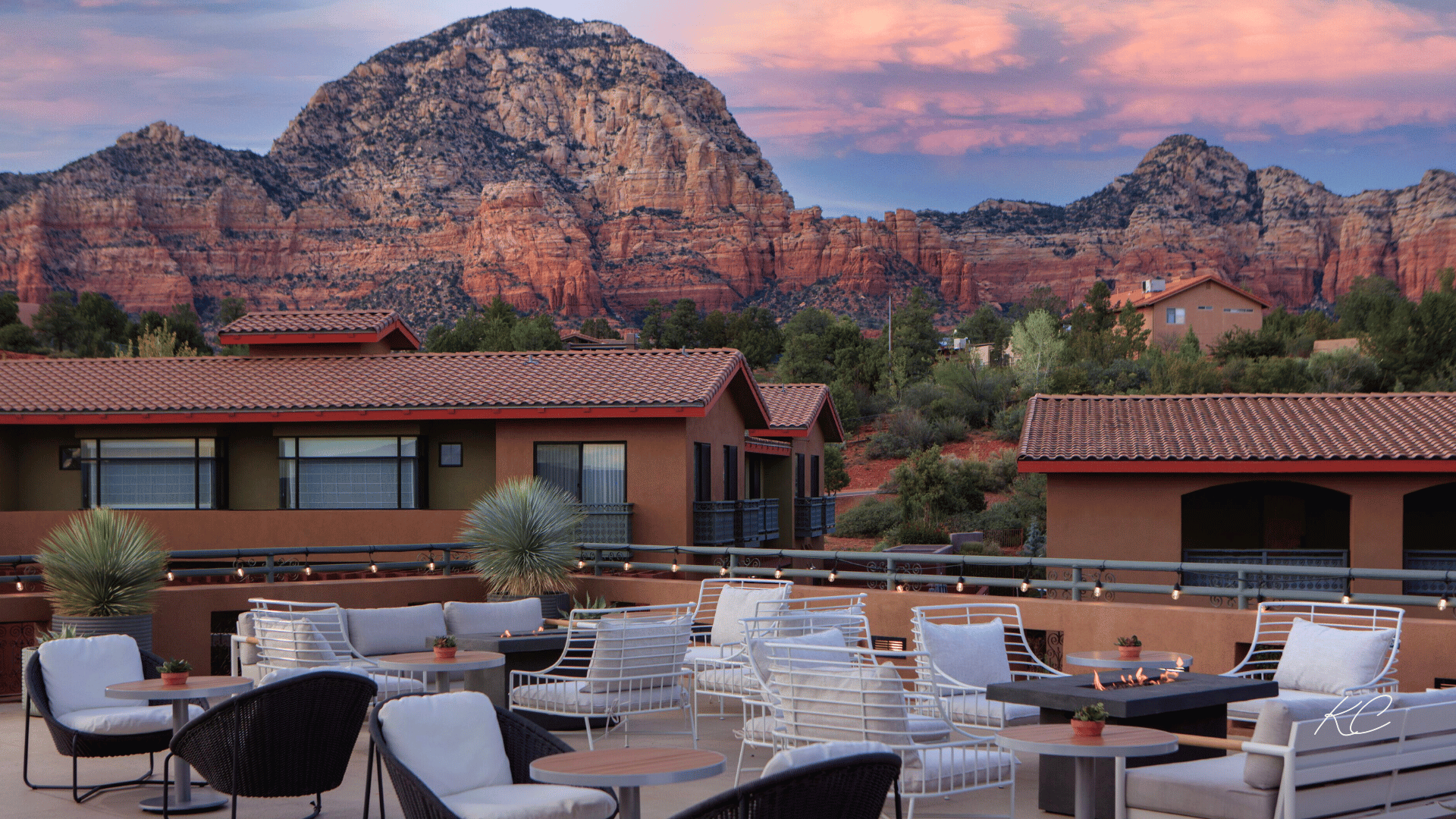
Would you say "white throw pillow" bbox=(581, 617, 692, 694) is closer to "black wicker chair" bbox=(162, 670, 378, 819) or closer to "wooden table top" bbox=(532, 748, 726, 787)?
"black wicker chair" bbox=(162, 670, 378, 819)

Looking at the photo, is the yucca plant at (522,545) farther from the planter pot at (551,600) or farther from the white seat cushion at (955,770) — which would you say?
the white seat cushion at (955,770)

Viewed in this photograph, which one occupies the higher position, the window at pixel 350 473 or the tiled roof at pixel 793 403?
the tiled roof at pixel 793 403

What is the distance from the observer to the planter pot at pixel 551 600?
13.4 meters

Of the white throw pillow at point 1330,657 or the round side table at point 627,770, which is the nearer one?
the round side table at point 627,770

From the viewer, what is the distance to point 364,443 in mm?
18453

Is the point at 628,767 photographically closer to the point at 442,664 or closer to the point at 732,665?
the point at 442,664

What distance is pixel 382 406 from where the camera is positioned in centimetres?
1767

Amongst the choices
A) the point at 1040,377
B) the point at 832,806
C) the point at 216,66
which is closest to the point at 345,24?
the point at 216,66

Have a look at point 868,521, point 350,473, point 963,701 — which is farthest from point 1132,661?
point 868,521

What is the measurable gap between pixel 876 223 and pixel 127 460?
10192 cm

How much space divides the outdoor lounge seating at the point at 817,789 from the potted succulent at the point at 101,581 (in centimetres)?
890

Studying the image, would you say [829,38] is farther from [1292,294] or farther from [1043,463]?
[1043,463]

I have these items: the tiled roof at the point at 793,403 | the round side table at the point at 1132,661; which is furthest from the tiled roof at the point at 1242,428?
the round side table at the point at 1132,661

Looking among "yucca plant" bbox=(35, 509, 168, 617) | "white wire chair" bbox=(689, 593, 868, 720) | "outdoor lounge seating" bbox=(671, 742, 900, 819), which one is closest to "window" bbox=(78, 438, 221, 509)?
"yucca plant" bbox=(35, 509, 168, 617)
